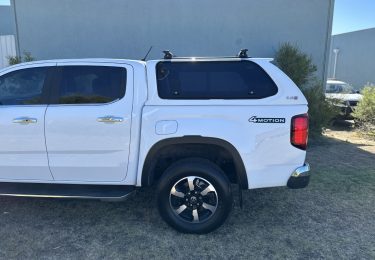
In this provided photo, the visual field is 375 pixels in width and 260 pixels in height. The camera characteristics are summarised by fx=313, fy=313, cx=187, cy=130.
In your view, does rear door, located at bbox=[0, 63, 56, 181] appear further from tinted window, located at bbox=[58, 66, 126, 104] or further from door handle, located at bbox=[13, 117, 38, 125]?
tinted window, located at bbox=[58, 66, 126, 104]

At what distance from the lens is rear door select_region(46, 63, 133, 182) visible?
3.36m

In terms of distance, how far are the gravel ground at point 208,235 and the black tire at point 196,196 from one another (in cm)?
14

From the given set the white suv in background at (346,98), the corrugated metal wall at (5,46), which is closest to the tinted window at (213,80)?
the white suv in background at (346,98)

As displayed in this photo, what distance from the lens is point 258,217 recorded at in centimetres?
385

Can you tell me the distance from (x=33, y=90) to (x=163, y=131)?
5.35 feet

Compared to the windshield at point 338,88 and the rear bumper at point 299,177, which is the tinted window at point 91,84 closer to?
the rear bumper at point 299,177

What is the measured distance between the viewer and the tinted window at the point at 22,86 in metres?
3.59

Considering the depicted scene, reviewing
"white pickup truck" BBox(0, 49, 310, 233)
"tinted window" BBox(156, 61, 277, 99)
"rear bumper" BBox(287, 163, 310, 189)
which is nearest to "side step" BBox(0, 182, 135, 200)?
"white pickup truck" BBox(0, 49, 310, 233)

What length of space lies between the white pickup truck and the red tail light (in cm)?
1

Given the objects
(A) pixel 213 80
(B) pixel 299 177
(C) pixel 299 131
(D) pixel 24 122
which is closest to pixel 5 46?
(D) pixel 24 122

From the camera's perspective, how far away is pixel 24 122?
3424 mm

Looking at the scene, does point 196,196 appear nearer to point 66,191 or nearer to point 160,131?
point 160,131

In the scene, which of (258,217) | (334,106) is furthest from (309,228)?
(334,106)

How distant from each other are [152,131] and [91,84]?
925 mm
